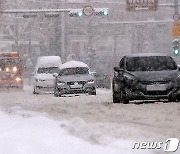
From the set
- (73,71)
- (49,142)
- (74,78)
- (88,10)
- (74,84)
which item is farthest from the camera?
(88,10)

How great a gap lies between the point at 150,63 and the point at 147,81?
1832 mm

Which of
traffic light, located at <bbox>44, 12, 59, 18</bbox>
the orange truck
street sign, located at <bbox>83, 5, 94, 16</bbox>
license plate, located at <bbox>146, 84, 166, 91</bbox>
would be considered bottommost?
the orange truck

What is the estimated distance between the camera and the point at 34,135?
8469 millimetres

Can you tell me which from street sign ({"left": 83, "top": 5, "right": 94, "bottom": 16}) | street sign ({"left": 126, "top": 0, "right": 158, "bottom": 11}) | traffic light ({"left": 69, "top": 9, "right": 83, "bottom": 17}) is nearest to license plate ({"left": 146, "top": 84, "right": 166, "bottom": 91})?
street sign ({"left": 126, "top": 0, "right": 158, "bottom": 11})

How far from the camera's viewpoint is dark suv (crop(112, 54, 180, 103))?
1413 cm

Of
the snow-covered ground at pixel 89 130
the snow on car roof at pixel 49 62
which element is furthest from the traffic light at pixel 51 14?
the snow-covered ground at pixel 89 130

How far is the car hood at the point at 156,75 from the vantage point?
46.5 ft

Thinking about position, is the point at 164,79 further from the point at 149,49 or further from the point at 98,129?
the point at 149,49

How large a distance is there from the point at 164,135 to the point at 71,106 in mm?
6167

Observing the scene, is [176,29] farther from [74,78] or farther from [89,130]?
[89,130]

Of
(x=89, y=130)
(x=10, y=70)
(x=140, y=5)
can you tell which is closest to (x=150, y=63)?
(x=89, y=130)

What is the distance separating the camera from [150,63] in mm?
15820

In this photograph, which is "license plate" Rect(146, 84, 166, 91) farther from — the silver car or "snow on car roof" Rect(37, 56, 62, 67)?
"snow on car roof" Rect(37, 56, 62, 67)

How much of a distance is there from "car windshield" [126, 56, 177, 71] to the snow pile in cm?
587
